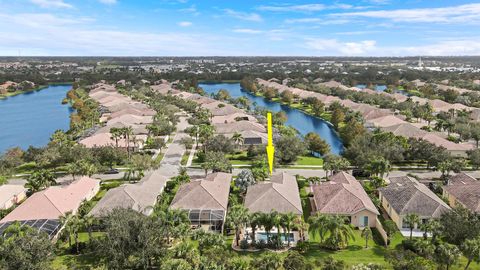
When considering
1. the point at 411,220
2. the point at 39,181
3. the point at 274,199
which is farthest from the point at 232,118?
the point at 411,220

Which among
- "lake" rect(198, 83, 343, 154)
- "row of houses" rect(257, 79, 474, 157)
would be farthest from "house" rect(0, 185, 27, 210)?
"row of houses" rect(257, 79, 474, 157)

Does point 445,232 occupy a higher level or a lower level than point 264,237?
higher

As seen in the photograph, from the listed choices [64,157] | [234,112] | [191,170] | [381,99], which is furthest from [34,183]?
[381,99]

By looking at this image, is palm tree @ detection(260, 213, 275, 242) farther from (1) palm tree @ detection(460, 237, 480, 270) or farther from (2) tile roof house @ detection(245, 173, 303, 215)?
(1) palm tree @ detection(460, 237, 480, 270)

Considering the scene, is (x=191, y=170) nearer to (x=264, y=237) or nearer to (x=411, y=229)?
(x=264, y=237)

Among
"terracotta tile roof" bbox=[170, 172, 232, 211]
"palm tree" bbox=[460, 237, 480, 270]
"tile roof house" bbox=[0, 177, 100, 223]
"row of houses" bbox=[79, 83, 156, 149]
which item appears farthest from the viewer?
"row of houses" bbox=[79, 83, 156, 149]

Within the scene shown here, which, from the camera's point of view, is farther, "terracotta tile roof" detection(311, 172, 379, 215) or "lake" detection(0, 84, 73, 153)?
"lake" detection(0, 84, 73, 153)
